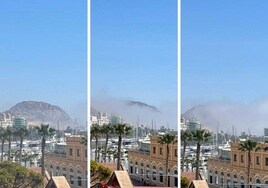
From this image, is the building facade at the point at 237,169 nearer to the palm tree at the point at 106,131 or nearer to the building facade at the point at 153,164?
the building facade at the point at 153,164

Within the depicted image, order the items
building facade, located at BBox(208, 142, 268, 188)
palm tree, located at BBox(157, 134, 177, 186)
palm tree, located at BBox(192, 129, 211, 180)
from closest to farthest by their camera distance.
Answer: building facade, located at BBox(208, 142, 268, 188) → palm tree, located at BBox(192, 129, 211, 180) → palm tree, located at BBox(157, 134, 177, 186)

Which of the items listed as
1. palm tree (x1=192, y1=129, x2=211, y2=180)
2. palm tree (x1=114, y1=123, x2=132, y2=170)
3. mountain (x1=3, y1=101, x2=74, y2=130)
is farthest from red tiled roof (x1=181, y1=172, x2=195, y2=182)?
mountain (x1=3, y1=101, x2=74, y2=130)

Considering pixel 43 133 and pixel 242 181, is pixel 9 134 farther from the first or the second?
pixel 242 181

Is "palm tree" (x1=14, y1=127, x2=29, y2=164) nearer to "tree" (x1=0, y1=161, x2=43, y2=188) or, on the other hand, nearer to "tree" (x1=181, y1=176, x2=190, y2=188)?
"tree" (x1=0, y1=161, x2=43, y2=188)

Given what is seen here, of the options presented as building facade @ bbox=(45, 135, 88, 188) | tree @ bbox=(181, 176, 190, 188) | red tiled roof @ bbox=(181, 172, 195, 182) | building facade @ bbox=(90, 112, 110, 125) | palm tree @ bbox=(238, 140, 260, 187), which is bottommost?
tree @ bbox=(181, 176, 190, 188)

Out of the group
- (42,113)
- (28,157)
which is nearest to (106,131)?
(42,113)

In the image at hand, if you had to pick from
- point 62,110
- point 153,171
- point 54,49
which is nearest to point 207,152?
point 153,171

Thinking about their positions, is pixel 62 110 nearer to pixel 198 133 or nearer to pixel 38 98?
pixel 38 98
